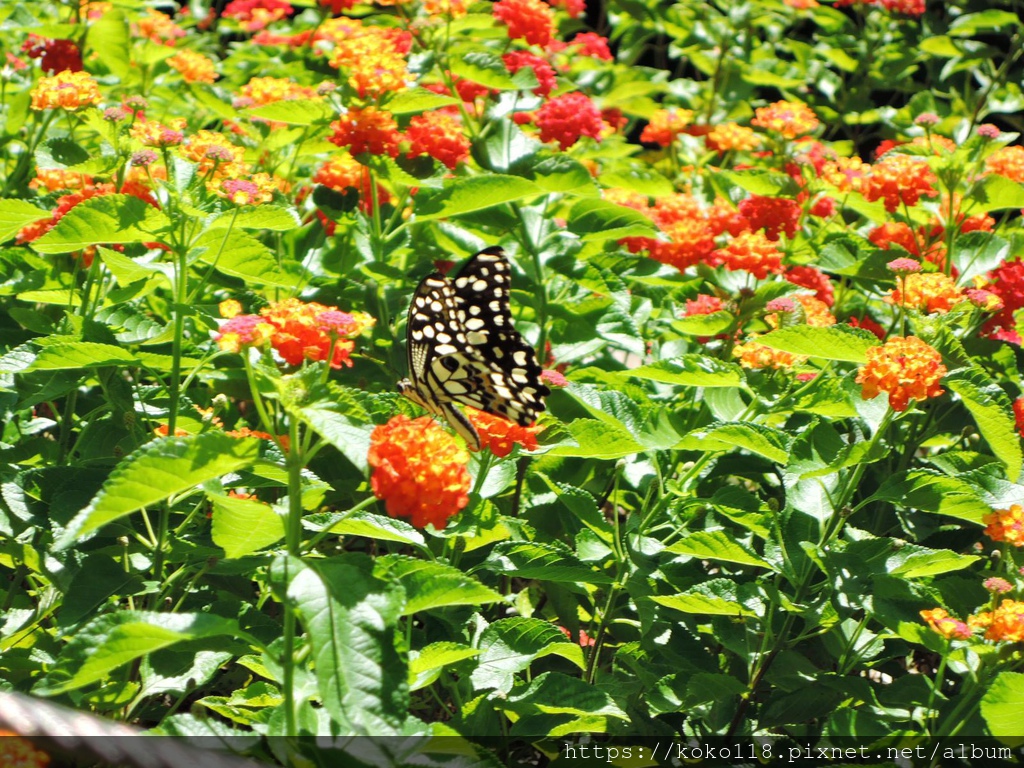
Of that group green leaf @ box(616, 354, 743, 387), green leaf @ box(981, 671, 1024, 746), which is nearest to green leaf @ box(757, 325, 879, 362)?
green leaf @ box(616, 354, 743, 387)

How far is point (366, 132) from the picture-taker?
2545 millimetres

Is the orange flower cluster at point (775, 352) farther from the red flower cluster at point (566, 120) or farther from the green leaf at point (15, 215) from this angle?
the green leaf at point (15, 215)

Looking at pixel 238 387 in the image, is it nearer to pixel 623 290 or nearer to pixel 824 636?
pixel 623 290

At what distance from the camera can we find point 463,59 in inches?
117

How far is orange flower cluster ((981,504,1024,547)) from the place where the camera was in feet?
6.60

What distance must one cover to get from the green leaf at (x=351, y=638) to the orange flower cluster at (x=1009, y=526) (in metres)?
1.19

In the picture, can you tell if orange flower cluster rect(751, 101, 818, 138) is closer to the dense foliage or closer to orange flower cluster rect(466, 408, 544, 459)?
the dense foliage

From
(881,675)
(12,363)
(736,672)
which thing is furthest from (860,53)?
(12,363)

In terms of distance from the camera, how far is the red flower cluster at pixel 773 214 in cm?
299

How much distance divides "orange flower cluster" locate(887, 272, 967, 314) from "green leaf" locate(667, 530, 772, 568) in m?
0.65

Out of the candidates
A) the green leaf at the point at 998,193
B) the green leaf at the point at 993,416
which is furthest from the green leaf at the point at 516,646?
the green leaf at the point at 998,193

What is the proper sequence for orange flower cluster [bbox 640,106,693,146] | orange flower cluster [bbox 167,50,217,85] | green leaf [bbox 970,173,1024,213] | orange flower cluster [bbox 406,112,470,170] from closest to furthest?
green leaf [bbox 970,173,1024,213]
orange flower cluster [bbox 406,112,470,170]
orange flower cluster [bbox 167,50,217,85]
orange flower cluster [bbox 640,106,693,146]

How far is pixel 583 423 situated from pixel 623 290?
2.82ft

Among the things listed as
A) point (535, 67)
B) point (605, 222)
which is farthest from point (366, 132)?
point (535, 67)
